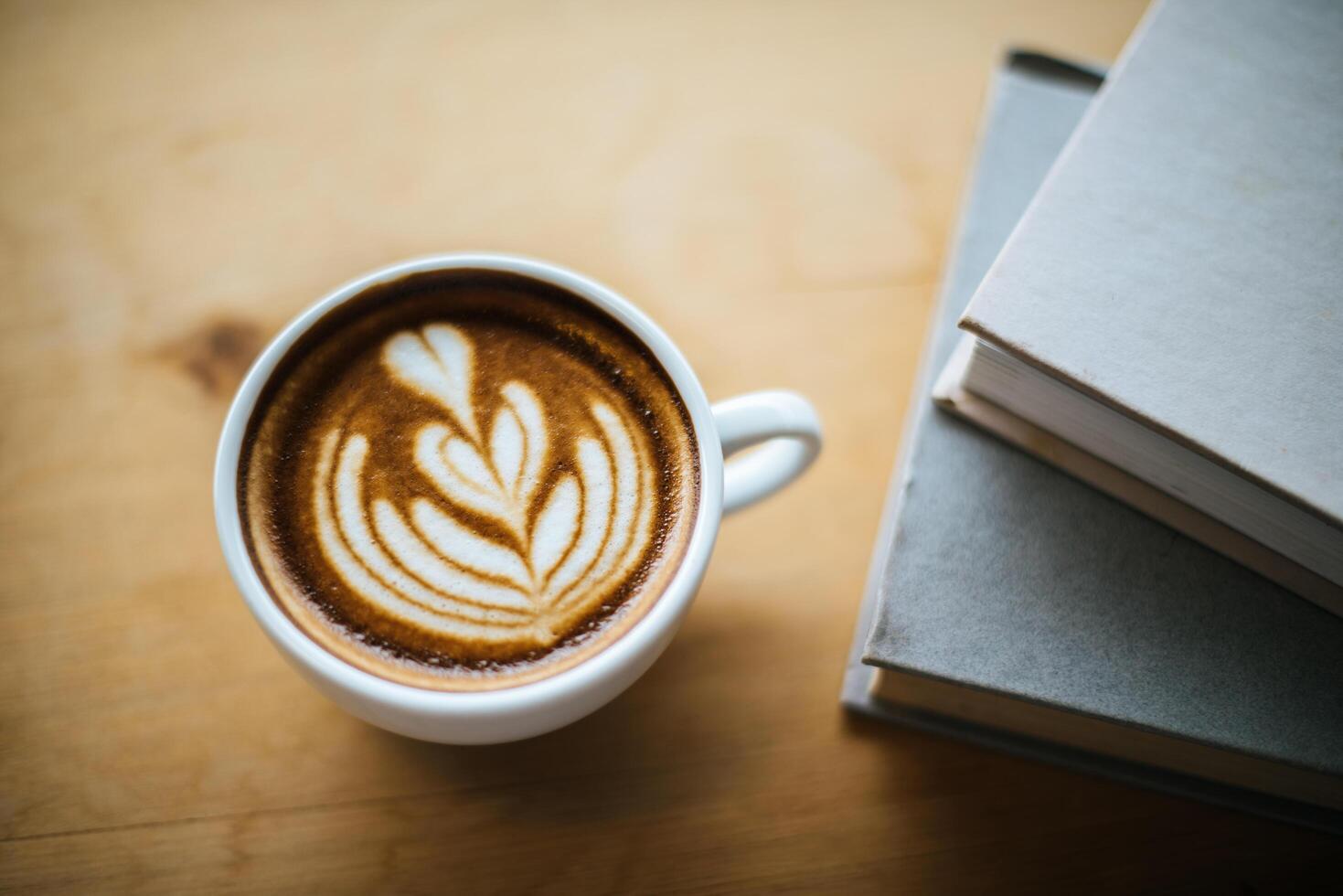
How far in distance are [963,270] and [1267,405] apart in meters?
0.27

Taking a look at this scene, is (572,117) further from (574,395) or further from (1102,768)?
(1102,768)

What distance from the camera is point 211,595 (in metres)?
0.69

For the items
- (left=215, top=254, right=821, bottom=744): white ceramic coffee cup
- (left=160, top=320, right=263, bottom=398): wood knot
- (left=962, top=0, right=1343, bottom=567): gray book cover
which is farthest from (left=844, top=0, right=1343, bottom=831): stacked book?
(left=160, top=320, right=263, bottom=398): wood knot

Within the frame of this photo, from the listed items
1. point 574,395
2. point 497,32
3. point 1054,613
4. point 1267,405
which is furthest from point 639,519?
point 497,32

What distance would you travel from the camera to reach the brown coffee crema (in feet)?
1.79

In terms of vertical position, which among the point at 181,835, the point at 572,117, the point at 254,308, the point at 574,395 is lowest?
the point at 181,835

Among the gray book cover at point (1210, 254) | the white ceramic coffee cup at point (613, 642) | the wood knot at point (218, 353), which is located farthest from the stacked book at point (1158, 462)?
the wood knot at point (218, 353)

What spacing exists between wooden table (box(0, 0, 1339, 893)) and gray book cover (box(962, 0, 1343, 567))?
0.65 ft

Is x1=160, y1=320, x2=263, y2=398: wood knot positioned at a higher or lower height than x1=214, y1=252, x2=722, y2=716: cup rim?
lower

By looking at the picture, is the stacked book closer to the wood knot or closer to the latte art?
the latte art

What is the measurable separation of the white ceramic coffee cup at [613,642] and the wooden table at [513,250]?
0.13m

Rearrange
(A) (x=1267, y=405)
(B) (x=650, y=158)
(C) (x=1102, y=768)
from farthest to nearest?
(B) (x=650, y=158)
(C) (x=1102, y=768)
(A) (x=1267, y=405)

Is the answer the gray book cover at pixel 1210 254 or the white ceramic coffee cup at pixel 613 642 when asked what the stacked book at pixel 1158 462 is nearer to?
the gray book cover at pixel 1210 254

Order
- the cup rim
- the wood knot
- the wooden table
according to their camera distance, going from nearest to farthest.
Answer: the cup rim
the wooden table
the wood knot
